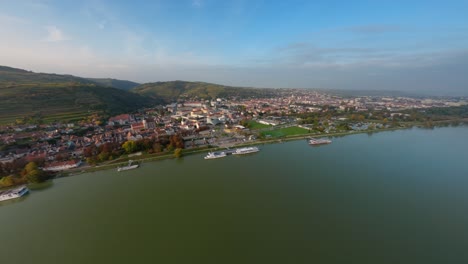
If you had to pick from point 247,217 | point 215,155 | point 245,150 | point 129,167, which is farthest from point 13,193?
point 245,150

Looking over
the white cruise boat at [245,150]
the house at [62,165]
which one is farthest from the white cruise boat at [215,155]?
the house at [62,165]

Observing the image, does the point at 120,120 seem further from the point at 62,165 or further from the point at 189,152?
the point at 189,152

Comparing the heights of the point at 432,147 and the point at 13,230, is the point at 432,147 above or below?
above

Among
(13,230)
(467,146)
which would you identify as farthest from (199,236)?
(467,146)

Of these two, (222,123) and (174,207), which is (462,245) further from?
(222,123)

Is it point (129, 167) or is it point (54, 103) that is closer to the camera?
point (129, 167)

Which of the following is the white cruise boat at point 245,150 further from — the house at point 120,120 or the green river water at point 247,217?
the house at point 120,120
